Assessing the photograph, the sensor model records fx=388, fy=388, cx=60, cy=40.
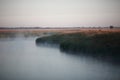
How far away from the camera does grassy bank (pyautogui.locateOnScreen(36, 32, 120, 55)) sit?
4.29 m

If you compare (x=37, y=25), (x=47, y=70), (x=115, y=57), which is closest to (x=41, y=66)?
(x=47, y=70)

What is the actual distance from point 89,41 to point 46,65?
55 cm

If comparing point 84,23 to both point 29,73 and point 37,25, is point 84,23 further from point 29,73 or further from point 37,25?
point 29,73

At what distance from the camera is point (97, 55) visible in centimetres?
432

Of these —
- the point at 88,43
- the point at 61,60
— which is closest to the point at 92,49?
the point at 88,43

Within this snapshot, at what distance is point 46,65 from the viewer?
4324mm

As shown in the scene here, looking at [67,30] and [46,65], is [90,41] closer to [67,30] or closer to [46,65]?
[67,30]

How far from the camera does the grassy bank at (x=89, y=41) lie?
14.1ft

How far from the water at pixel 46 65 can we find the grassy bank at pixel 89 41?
97 millimetres

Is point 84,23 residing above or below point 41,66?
above

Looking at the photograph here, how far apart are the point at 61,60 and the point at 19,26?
613mm

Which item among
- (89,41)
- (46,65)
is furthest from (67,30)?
(46,65)

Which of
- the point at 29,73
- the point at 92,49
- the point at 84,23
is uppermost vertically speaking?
the point at 84,23

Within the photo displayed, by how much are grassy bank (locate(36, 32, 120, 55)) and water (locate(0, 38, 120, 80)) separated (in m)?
0.10
